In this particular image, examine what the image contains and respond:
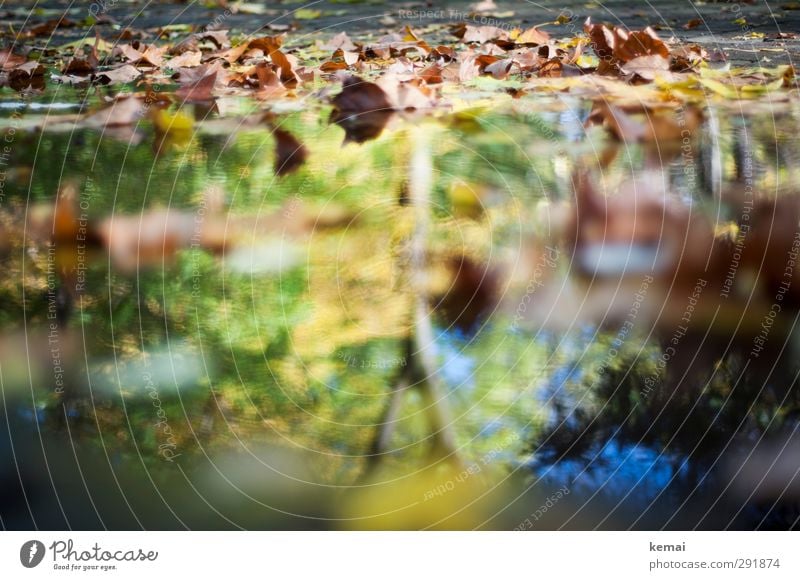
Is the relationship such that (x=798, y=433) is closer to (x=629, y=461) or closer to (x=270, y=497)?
(x=629, y=461)

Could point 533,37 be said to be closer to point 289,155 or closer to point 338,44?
point 338,44

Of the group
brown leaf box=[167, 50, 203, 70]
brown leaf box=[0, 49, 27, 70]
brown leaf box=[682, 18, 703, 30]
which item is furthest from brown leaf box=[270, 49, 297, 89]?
brown leaf box=[682, 18, 703, 30]

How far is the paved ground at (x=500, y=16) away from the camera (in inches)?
41.1

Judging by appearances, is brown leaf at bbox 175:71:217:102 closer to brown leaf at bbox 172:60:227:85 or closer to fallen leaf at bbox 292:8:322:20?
brown leaf at bbox 172:60:227:85

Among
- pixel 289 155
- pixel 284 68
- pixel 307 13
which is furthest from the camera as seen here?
pixel 307 13

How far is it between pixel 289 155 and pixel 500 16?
0.41m

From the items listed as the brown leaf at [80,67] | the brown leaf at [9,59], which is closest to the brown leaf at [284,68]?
the brown leaf at [80,67]

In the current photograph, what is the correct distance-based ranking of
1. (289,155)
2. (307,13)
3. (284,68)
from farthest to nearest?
(307,13), (284,68), (289,155)

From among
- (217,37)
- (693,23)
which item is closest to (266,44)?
(217,37)

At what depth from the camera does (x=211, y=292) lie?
92cm

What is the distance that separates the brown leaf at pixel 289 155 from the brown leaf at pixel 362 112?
0.06 meters

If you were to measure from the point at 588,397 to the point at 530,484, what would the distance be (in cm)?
15

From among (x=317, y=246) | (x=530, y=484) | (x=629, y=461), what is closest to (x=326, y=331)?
(x=317, y=246)

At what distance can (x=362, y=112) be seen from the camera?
3.03ft
